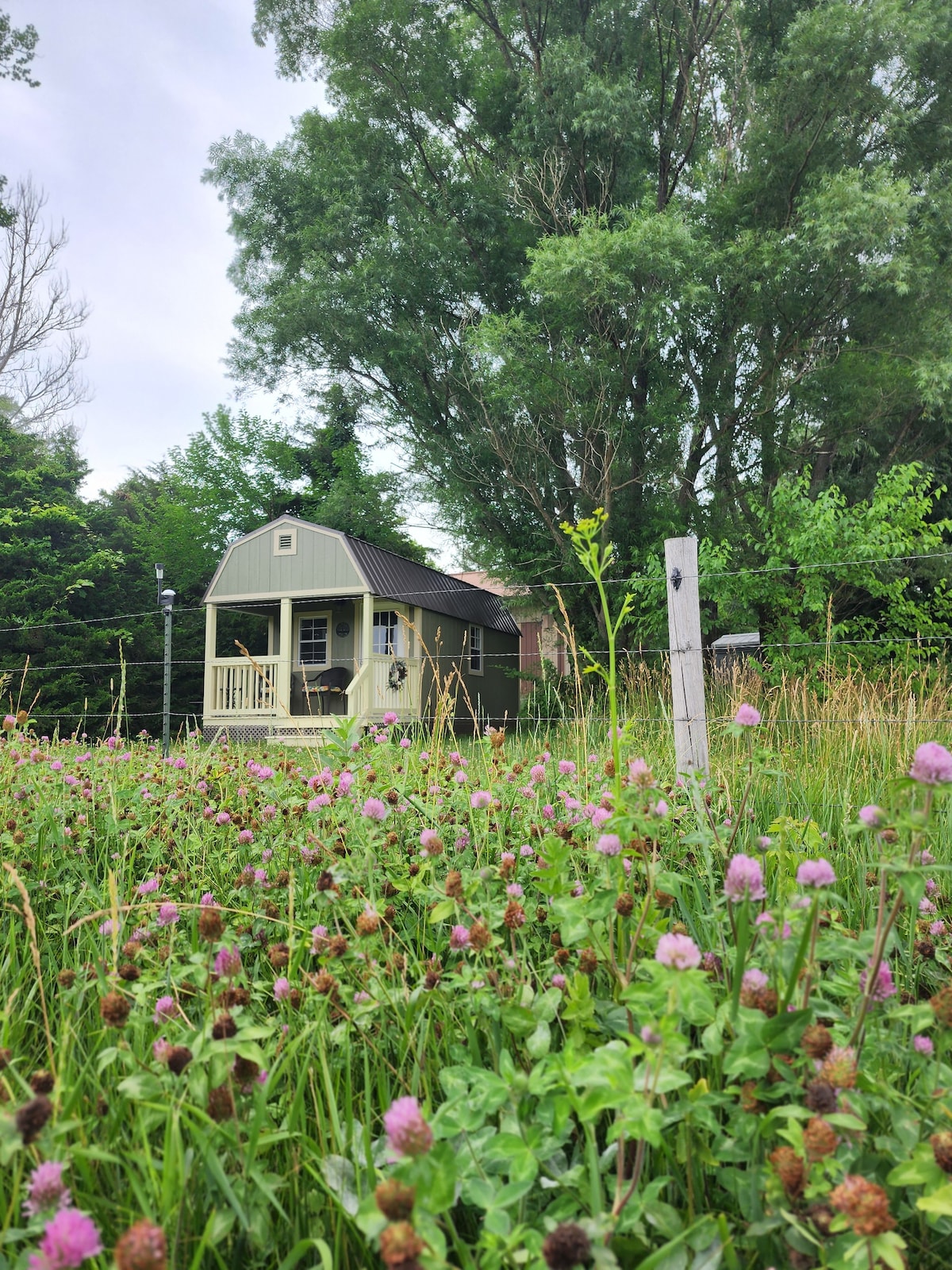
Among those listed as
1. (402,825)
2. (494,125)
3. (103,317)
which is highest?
(494,125)

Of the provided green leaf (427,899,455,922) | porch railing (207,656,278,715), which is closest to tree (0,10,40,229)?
porch railing (207,656,278,715)

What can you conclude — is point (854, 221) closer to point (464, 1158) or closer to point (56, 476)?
point (464, 1158)

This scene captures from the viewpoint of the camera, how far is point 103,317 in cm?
1652

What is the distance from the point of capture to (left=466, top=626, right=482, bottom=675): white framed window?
16938mm

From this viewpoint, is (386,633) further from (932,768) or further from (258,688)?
(932,768)

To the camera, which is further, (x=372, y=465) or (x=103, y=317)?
(x=372, y=465)

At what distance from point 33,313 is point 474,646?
38.4 ft

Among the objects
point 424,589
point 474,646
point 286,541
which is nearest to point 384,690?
point 424,589

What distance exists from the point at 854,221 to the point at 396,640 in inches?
377

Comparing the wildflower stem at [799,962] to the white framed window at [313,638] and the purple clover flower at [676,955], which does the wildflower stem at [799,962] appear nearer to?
the purple clover flower at [676,955]

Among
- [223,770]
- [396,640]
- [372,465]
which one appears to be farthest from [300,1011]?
[372,465]

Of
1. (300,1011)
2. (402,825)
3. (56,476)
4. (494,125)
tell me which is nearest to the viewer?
(300,1011)

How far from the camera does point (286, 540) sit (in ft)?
45.0

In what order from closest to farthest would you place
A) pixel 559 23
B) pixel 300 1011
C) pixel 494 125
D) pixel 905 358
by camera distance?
pixel 300 1011 < pixel 905 358 < pixel 559 23 < pixel 494 125
